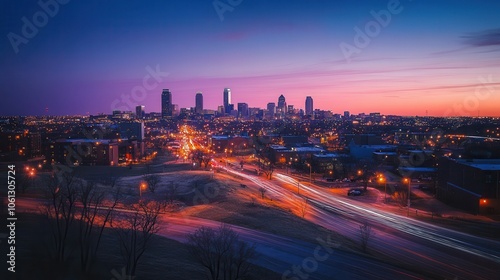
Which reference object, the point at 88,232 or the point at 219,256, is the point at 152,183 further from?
the point at 219,256

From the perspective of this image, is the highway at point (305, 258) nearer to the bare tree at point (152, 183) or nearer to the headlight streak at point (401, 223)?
the headlight streak at point (401, 223)

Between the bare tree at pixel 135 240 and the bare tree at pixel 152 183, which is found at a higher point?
the bare tree at pixel 135 240

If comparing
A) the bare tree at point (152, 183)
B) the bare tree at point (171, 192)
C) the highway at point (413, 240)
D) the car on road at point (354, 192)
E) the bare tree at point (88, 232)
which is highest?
the bare tree at point (88, 232)

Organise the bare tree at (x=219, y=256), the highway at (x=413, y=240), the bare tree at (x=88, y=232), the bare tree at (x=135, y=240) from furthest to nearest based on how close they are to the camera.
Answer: the highway at (x=413, y=240) → the bare tree at (x=88, y=232) → the bare tree at (x=135, y=240) → the bare tree at (x=219, y=256)

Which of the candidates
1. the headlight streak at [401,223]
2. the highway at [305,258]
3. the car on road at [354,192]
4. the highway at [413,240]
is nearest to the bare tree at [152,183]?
the highway at [413,240]

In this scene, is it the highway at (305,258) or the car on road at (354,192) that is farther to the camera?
the car on road at (354,192)

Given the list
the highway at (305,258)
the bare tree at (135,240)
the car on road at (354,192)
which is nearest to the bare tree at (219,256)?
the bare tree at (135,240)

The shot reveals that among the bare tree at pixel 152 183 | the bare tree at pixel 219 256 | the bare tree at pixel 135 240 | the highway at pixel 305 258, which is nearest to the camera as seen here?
the bare tree at pixel 219 256

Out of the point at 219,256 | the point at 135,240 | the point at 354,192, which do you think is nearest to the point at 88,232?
the point at 135,240

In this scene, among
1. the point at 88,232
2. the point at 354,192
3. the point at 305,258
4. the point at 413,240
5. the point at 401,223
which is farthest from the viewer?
the point at 354,192

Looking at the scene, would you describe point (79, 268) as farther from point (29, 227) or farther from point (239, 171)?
point (239, 171)

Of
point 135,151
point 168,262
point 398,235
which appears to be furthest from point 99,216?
point 135,151
